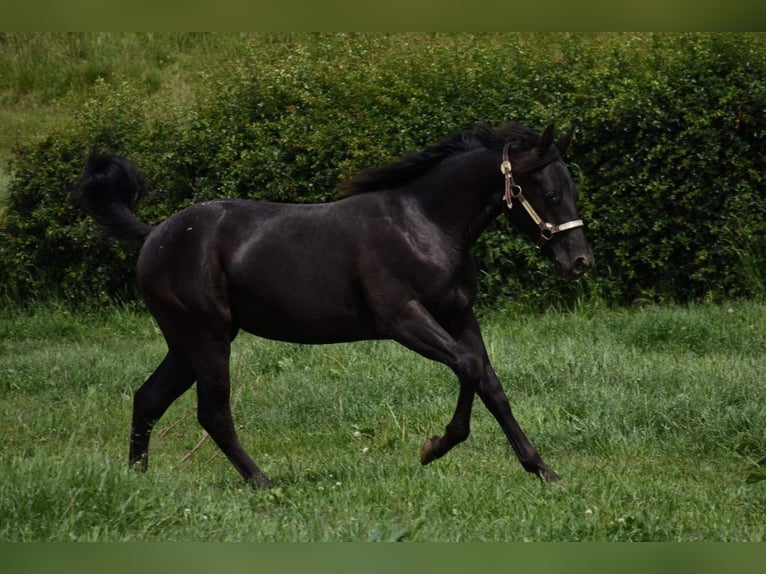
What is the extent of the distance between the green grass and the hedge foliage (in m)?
0.80

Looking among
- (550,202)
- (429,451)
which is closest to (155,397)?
(429,451)

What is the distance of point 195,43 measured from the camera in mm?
18141

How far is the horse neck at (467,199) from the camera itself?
20.6ft

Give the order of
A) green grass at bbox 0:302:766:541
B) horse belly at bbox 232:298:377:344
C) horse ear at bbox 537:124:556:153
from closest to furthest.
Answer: green grass at bbox 0:302:766:541 → horse ear at bbox 537:124:556:153 → horse belly at bbox 232:298:377:344

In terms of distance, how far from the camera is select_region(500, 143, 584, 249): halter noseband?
6070mm

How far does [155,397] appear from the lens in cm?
676

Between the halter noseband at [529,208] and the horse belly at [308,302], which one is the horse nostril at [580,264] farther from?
the horse belly at [308,302]

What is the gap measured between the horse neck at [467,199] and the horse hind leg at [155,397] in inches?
69.2

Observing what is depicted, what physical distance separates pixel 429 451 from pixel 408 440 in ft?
3.36

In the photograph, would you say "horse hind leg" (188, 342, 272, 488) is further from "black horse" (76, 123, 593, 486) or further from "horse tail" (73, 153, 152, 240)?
"horse tail" (73, 153, 152, 240)

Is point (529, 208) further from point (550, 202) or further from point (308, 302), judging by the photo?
point (308, 302)

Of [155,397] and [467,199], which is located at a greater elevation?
[467,199]

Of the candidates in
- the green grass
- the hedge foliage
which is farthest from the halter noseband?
the hedge foliage

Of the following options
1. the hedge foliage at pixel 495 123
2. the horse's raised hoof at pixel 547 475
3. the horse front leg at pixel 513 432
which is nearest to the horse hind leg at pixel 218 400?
the horse front leg at pixel 513 432
